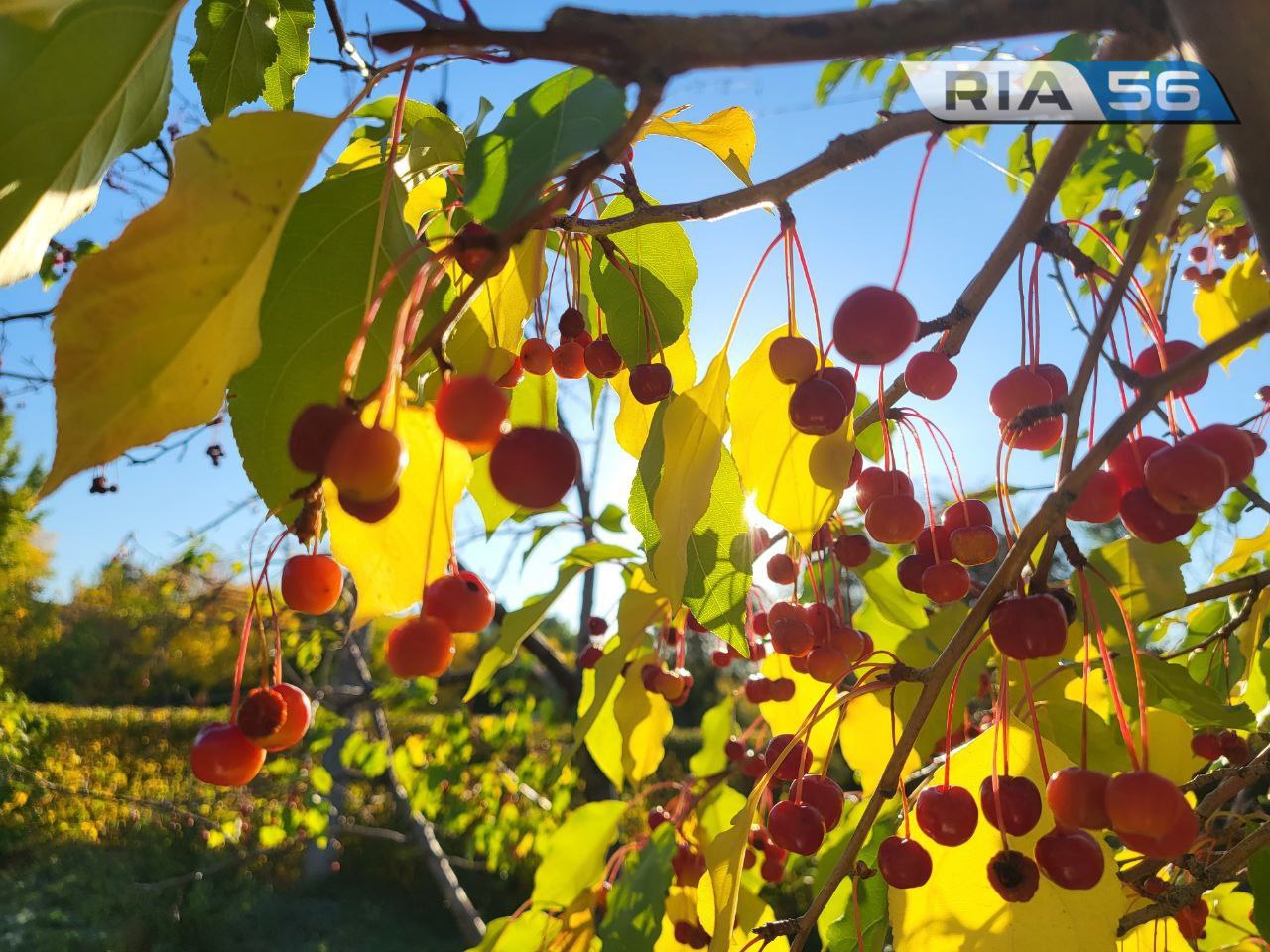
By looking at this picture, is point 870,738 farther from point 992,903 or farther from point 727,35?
point 727,35

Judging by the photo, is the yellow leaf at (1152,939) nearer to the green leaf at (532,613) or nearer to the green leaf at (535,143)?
the green leaf at (532,613)

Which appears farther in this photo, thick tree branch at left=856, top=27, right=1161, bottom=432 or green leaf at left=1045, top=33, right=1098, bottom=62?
green leaf at left=1045, top=33, right=1098, bottom=62

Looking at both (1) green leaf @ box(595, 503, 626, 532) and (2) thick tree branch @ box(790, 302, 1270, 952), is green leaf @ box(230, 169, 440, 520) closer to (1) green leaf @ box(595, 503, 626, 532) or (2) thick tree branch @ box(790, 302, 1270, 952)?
(2) thick tree branch @ box(790, 302, 1270, 952)

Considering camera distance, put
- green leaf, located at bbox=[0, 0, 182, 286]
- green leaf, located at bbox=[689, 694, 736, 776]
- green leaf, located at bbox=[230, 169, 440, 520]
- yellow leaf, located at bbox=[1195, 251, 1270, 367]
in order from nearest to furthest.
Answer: green leaf, located at bbox=[0, 0, 182, 286], green leaf, located at bbox=[230, 169, 440, 520], yellow leaf, located at bbox=[1195, 251, 1270, 367], green leaf, located at bbox=[689, 694, 736, 776]

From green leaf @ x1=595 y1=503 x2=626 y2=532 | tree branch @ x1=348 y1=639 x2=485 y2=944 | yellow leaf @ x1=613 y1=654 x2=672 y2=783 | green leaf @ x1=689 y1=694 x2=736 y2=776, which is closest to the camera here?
yellow leaf @ x1=613 y1=654 x2=672 y2=783

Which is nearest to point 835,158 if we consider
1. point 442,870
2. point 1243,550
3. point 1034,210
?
point 1034,210

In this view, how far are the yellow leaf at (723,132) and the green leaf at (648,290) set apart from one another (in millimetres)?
93

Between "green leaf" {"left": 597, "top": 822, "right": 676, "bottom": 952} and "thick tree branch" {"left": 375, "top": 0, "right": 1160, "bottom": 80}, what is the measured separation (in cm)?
113

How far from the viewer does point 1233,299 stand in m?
1.53

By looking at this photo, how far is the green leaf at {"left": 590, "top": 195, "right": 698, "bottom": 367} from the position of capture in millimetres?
904

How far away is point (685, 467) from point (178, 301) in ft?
1.31

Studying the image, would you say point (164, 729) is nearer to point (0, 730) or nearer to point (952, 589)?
point (0, 730)

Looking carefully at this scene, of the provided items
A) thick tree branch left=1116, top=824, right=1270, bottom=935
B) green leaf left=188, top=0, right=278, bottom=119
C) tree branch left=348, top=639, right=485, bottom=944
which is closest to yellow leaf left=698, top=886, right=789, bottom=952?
thick tree branch left=1116, top=824, right=1270, bottom=935

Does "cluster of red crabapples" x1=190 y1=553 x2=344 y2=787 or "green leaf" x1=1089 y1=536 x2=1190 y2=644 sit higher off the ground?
"cluster of red crabapples" x1=190 y1=553 x2=344 y2=787
